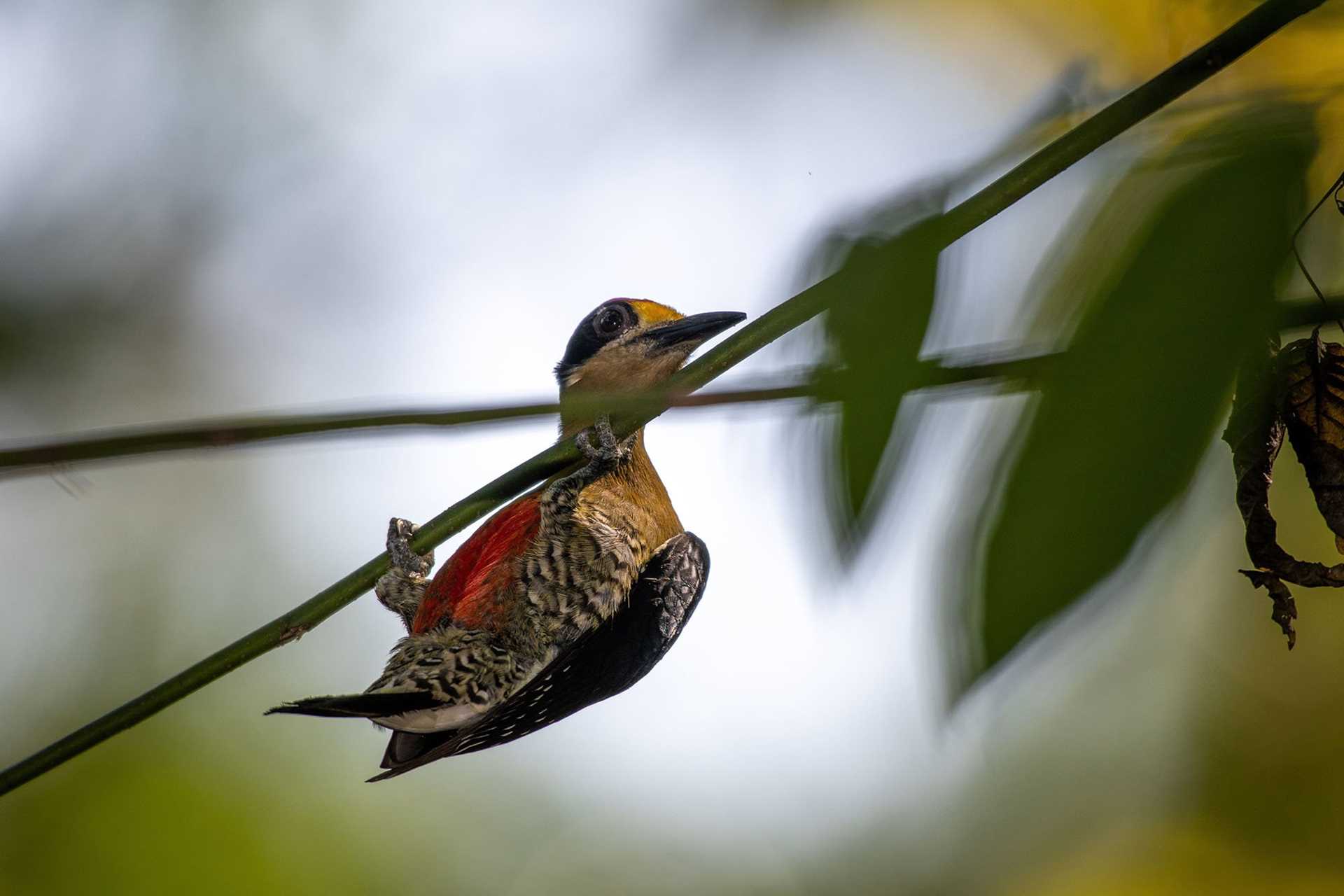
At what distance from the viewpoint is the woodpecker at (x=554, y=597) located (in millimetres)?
3088

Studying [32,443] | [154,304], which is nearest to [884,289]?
[32,443]

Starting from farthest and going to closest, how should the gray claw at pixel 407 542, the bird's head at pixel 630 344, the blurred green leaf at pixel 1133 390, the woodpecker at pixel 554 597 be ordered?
the bird's head at pixel 630 344, the woodpecker at pixel 554 597, the gray claw at pixel 407 542, the blurred green leaf at pixel 1133 390

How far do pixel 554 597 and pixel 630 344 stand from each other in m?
0.86

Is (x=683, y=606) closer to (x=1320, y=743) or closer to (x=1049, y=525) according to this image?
(x=1049, y=525)

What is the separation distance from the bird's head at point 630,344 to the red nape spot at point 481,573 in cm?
43

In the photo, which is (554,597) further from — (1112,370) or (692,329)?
(1112,370)

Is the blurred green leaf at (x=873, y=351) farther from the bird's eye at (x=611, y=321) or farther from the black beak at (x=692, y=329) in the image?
the bird's eye at (x=611, y=321)

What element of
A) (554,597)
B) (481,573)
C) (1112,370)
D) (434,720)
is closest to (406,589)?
(481,573)

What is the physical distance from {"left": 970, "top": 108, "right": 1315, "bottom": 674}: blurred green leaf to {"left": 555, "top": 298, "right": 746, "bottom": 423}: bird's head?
265 centimetres

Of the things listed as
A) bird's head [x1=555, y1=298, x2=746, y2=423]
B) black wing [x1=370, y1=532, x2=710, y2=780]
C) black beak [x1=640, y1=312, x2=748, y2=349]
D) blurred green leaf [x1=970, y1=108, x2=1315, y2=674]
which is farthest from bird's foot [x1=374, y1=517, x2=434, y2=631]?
blurred green leaf [x1=970, y1=108, x2=1315, y2=674]

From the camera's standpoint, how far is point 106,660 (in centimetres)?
722

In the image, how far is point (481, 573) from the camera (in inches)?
137

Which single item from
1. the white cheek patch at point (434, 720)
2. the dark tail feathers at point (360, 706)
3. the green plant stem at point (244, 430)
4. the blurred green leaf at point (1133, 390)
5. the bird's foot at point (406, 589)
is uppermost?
the bird's foot at point (406, 589)

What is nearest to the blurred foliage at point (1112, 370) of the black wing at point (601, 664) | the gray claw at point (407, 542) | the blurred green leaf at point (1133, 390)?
the blurred green leaf at point (1133, 390)
